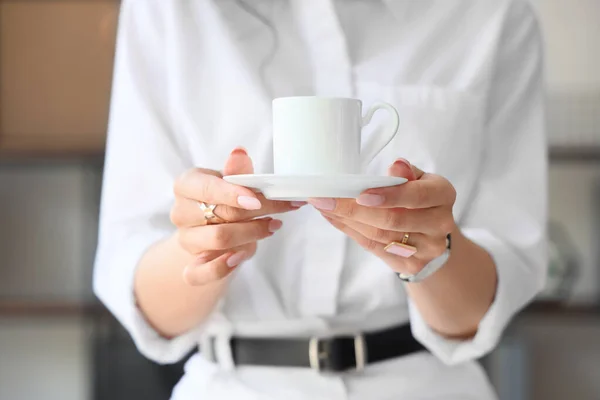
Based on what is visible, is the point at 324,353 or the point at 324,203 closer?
the point at 324,203

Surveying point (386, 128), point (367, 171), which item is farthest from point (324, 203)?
point (367, 171)

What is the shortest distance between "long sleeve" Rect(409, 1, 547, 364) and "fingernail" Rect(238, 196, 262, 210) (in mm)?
377

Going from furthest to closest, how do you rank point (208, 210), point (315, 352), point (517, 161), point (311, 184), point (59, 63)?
point (59, 63), point (517, 161), point (315, 352), point (208, 210), point (311, 184)

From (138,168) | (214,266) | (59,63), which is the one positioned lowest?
(214,266)

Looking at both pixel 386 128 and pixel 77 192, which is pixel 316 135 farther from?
pixel 77 192

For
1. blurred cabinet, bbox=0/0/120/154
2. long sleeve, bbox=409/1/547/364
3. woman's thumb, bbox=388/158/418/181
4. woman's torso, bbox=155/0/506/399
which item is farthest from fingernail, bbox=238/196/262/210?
blurred cabinet, bbox=0/0/120/154

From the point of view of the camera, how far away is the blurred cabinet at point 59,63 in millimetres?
2393

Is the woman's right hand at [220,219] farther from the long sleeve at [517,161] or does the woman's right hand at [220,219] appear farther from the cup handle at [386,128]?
the long sleeve at [517,161]

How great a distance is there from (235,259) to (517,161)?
1.43 ft

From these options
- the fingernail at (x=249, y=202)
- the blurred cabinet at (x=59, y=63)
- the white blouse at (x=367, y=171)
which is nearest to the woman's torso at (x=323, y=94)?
the white blouse at (x=367, y=171)

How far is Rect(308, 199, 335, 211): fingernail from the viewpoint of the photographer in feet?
1.91

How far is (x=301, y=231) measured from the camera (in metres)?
0.86

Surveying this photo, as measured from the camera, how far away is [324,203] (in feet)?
1.93

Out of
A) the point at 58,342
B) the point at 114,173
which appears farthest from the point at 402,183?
the point at 58,342
